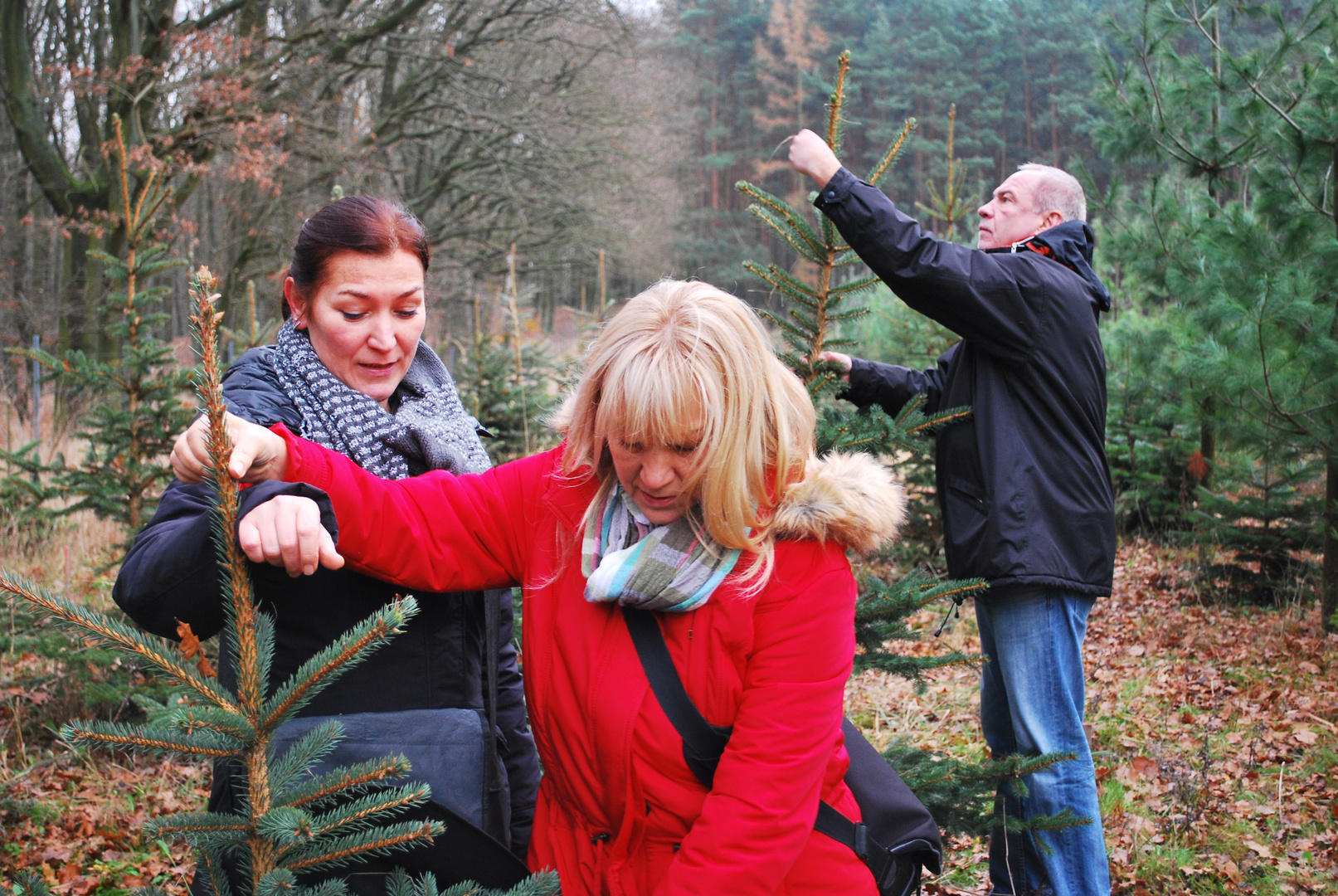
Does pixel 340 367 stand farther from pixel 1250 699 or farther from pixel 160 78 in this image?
pixel 160 78

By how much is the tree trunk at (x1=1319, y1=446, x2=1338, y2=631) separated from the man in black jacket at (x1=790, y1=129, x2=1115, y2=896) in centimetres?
431

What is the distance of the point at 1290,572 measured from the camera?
725 centimetres

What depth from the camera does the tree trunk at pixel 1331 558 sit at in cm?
636

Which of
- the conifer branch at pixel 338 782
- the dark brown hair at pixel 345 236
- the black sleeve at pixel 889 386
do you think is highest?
the dark brown hair at pixel 345 236

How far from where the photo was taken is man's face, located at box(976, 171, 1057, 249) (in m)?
3.53

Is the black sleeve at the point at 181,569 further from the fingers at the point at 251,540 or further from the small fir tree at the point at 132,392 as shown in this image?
the small fir tree at the point at 132,392

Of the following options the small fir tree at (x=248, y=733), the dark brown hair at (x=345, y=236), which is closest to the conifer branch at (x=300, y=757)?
the small fir tree at (x=248, y=733)

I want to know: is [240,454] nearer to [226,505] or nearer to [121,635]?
[226,505]

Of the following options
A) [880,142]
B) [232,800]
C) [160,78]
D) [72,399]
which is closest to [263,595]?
[232,800]

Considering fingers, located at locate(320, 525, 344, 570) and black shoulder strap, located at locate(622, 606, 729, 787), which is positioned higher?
fingers, located at locate(320, 525, 344, 570)

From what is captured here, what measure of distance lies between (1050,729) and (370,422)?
2518mm

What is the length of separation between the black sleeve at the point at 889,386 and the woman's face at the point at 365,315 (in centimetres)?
196

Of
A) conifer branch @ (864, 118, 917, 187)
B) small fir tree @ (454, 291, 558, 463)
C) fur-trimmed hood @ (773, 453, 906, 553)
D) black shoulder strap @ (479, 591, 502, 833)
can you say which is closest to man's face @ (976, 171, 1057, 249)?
conifer branch @ (864, 118, 917, 187)

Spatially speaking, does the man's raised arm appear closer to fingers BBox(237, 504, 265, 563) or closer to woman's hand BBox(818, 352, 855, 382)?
woman's hand BBox(818, 352, 855, 382)
